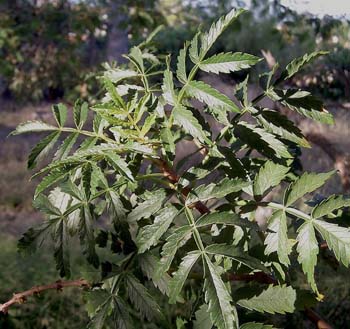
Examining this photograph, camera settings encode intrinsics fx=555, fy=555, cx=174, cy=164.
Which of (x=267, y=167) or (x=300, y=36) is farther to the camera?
(x=300, y=36)

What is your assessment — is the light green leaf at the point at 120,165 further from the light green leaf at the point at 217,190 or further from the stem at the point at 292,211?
the stem at the point at 292,211

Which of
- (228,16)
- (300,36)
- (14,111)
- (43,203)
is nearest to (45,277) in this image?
(300,36)

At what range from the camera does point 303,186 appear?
29.5 inches

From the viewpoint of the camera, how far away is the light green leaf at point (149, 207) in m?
0.75

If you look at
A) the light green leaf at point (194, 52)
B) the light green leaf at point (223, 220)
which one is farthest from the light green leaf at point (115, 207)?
the light green leaf at point (194, 52)

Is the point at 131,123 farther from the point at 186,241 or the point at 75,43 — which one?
the point at 75,43

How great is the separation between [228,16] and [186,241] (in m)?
0.29

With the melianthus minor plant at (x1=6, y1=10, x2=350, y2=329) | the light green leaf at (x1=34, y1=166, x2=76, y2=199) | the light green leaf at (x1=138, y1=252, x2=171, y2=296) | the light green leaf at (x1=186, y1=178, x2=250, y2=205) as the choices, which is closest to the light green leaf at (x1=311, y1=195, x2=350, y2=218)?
the melianthus minor plant at (x1=6, y1=10, x2=350, y2=329)

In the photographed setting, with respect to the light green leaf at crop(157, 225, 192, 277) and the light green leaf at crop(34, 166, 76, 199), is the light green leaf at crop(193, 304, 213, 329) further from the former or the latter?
the light green leaf at crop(34, 166, 76, 199)

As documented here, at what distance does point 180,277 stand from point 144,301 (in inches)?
4.4

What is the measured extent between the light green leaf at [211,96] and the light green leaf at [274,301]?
25 centimetres

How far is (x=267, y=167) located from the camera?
30.5 inches

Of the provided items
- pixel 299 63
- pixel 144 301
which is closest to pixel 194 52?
pixel 299 63

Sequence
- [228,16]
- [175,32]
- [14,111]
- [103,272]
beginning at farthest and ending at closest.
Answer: [14,111]
[175,32]
[103,272]
[228,16]
